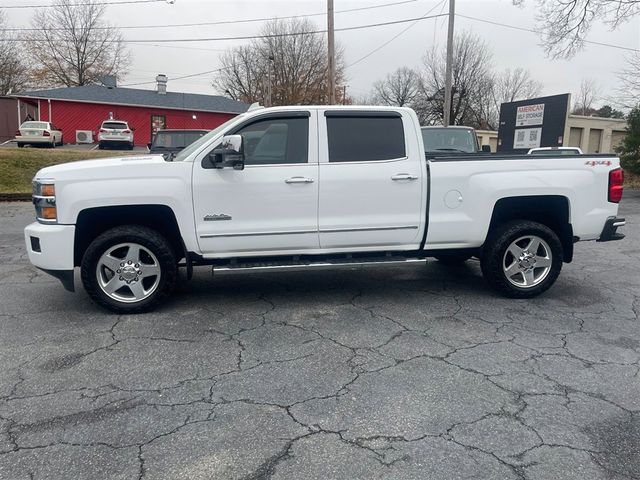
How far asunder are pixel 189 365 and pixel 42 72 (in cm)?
5330

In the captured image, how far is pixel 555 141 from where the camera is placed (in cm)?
2180

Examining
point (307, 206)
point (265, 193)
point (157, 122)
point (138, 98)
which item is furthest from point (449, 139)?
point (138, 98)

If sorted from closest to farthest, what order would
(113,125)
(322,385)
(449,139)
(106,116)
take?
1. (322,385)
2. (449,139)
3. (113,125)
4. (106,116)

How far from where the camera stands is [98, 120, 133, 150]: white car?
27875 millimetres

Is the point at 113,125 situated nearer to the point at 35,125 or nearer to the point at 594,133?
the point at 35,125

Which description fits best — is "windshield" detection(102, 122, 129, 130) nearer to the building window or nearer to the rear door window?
the building window

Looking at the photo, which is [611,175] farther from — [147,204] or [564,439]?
[147,204]

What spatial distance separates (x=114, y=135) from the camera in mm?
27906

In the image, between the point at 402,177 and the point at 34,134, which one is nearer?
the point at 402,177

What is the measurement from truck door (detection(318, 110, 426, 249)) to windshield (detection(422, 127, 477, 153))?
17.8 ft

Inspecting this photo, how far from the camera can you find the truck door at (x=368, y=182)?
494cm

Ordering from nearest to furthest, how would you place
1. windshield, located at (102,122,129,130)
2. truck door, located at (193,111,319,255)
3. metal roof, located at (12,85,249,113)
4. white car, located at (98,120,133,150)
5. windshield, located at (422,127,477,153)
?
1. truck door, located at (193,111,319,255)
2. windshield, located at (422,127,477,153)
3. white car, located at (98,120,133,150)
4. windshield, located at (102,122,129,130)
5. metal roof, located at (12,85,249,113)

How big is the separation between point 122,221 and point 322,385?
268 centimetres

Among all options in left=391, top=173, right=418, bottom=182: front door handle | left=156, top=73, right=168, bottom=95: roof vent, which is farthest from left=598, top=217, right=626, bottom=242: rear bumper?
left=156, top=73, right=168, bottom=95: roof vent
